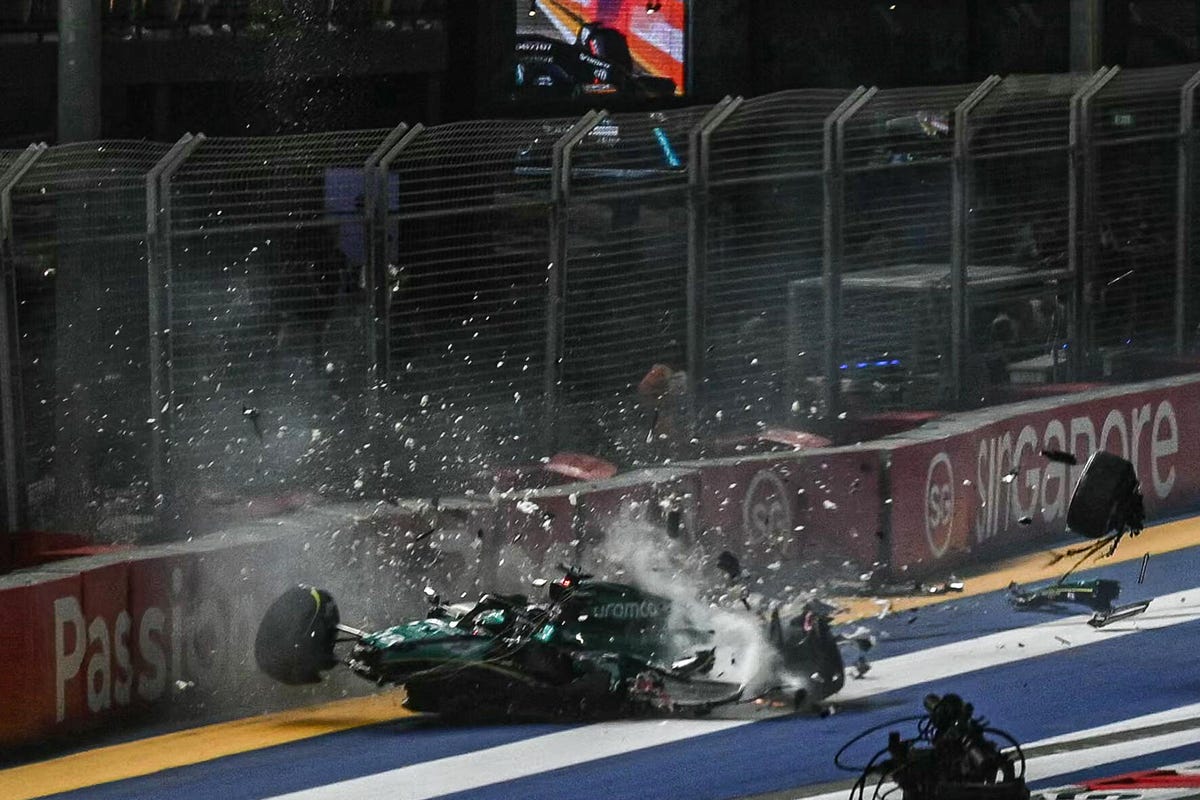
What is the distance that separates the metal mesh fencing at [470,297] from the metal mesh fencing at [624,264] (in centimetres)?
27

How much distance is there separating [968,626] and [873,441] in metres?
1.94

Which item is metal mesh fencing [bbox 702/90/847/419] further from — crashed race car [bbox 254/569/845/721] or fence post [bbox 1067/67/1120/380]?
crashed race car [bbox 254/569/845/721]

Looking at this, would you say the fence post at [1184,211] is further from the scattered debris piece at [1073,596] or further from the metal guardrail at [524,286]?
the scattered debris piece at [1073,596]

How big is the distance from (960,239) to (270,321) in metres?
5.51

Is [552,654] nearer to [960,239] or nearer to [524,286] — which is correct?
[524,286]

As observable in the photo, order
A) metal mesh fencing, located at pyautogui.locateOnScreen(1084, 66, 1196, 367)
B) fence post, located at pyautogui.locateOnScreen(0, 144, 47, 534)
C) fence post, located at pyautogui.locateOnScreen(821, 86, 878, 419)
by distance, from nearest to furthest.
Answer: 1. fence post, located at pyautogui.locateOnScreen(0, 144, 47, 534)
2. fence post, located at pyautogui.locateOnScreen(821, 86, 878, 419)
3. metal mesh fencing, located at pyautogui.locateOnScreen(1084, 66, 1196, 367)

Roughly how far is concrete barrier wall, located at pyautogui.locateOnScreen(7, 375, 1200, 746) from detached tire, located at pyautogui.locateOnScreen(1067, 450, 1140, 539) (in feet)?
5.57

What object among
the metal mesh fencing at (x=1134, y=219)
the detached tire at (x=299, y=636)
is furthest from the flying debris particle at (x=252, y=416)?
the metal mesh fencing at (x=1134, y=219)

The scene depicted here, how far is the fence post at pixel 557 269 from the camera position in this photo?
1370cm

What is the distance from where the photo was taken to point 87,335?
12891 mm

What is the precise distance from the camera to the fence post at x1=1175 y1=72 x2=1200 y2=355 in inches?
700

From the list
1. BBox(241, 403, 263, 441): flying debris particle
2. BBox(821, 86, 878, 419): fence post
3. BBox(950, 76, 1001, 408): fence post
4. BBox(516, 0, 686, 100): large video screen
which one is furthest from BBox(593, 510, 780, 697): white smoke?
BBox(516, 0, 686, 100): large video screen

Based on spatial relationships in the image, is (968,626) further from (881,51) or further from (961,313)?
(881,51)

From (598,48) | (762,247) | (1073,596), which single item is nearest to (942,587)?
(1073,596)
